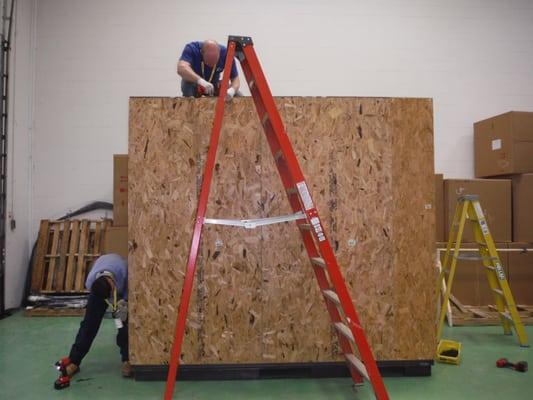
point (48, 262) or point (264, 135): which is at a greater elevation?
point (264, 135)

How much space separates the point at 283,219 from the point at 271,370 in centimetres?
139

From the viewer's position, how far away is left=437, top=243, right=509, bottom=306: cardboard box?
5.02 meters

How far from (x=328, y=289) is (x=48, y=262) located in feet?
14.6

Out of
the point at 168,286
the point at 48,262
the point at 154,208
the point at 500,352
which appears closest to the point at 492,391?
the point at 500,352

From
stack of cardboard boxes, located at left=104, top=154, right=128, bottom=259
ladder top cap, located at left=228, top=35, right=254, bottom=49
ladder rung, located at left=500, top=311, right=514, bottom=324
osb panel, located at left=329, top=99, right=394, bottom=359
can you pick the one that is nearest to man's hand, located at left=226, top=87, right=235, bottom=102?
ladder top cap, located at left=228, top=35, right=254, bottom=49

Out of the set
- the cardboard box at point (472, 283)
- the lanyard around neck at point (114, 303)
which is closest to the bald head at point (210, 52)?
the lanyard around neck at point (114, 303)

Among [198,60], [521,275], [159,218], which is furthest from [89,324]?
[521,275]

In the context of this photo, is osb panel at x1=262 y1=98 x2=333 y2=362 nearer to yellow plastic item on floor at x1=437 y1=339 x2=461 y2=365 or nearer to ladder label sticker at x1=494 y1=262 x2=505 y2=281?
yellow plastic item on floor at x1=437 y1=339 x2=461 y2=365

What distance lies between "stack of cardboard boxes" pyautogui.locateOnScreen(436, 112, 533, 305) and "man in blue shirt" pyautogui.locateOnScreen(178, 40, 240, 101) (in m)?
3.21

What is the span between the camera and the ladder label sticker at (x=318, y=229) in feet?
7.98

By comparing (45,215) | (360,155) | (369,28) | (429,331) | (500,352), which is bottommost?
(500,352)

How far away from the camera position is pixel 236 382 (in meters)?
3.06

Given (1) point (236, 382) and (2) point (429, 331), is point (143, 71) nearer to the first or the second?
(1) point (236, 382)

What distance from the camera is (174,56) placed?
5.71m
